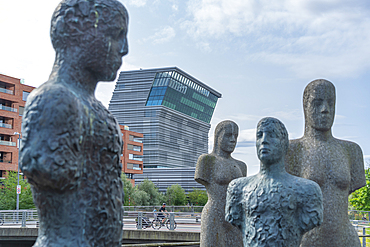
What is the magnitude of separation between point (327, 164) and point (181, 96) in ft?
258

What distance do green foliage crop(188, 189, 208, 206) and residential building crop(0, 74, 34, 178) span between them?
84.3 ft

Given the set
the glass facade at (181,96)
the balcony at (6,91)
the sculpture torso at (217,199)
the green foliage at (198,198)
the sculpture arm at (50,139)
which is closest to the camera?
the sculpture arm at (50,139)

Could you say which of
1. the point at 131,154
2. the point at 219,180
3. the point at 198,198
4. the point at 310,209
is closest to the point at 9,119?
the point at 131,154

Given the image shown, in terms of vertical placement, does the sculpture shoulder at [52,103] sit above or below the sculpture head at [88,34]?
below

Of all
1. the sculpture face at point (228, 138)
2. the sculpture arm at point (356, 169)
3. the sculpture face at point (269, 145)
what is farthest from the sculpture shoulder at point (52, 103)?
the sculpture face at point (228, 138)

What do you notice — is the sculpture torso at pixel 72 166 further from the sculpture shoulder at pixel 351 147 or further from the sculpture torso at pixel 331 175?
the sculpture shoulder at pixel 351 147

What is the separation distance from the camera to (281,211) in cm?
343

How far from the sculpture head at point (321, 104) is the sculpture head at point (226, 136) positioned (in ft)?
6.61

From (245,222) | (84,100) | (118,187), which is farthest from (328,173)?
(84,100)

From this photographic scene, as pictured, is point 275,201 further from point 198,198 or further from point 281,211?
point 198,198

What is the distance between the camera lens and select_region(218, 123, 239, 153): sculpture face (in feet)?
22.3

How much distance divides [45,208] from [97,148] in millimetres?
460

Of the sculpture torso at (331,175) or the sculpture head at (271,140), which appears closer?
the sculpture head at (271,140)

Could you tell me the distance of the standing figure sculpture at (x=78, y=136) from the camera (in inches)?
81.5
